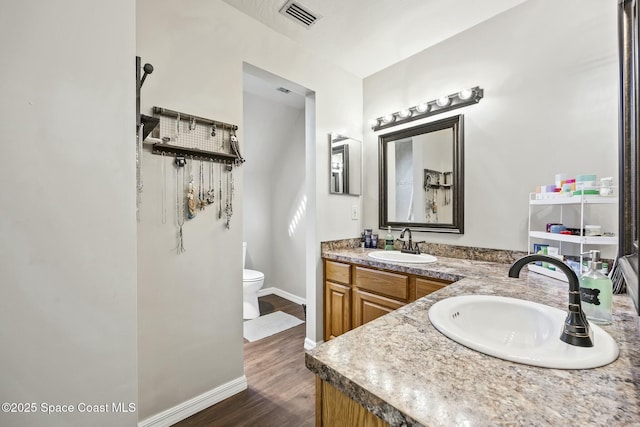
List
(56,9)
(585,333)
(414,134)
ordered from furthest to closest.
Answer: (414,134) < (56,9) < (585,333)

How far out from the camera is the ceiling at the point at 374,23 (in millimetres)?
1808

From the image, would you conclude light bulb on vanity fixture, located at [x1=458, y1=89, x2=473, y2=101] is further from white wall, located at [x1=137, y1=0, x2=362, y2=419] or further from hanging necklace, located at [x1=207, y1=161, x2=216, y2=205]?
hanging necklace, located at [x1=207, y1=161, x2=216, y2=205]

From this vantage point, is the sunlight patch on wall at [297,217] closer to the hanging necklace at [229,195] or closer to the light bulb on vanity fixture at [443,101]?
the hanging necklace at [229,195]

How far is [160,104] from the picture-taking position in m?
1.52

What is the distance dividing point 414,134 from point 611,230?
56.7 inches

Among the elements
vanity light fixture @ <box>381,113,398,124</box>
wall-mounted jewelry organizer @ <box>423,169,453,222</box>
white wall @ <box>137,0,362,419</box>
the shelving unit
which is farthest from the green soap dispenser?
vanity light fixture @ <box>381,113,398,124</box>

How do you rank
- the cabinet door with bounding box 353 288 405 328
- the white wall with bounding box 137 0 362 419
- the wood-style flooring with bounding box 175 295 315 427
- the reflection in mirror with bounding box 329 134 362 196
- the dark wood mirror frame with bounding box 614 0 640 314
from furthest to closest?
the reflection in mirror with bounding box 329 134 362 196
the cabinet door with bounding box 353 288 405 328
the wood-style flooring with bounding box 175 295 315 427
the white wall with bounding box 137 0 362 419
the dark wood mirror frame with bounding box 614 0 640 314

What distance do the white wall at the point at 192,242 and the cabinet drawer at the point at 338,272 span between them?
2.65 ft

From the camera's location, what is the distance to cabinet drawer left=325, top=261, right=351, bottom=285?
2213mm

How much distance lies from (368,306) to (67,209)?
184cm

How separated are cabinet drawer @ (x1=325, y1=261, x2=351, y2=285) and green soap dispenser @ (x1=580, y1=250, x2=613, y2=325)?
1.47m

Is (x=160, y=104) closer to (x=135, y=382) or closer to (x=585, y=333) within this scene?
(x=135, y=382)

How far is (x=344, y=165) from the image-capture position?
8.48 ft

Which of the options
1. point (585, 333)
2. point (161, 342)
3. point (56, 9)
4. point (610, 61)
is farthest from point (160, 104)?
point (610, 61)
